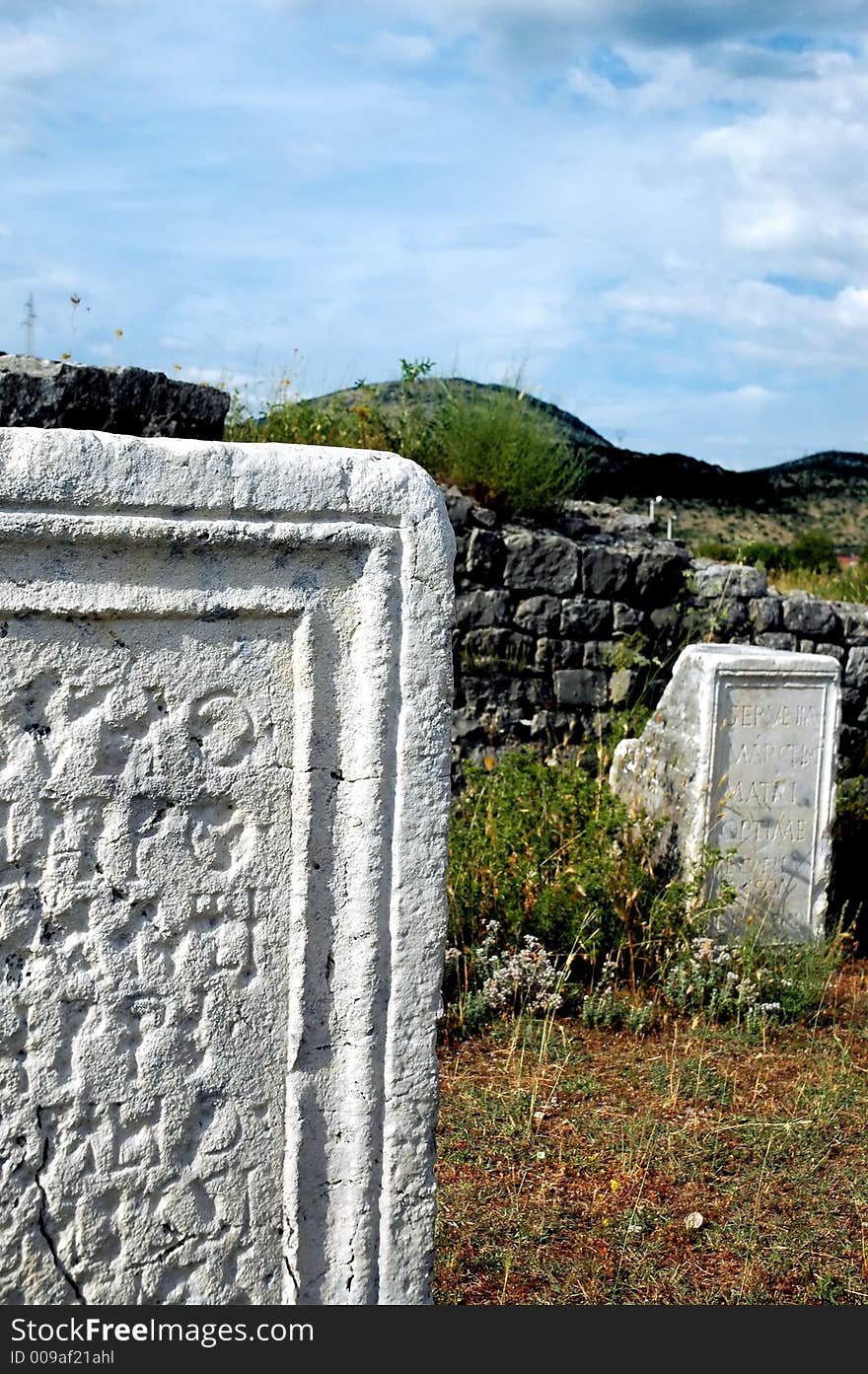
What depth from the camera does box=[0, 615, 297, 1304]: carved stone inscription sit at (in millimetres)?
1604

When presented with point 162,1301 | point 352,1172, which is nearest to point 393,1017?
point 352,1172

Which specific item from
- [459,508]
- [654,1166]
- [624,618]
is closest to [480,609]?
[459,508]

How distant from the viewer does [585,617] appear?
6.62 m

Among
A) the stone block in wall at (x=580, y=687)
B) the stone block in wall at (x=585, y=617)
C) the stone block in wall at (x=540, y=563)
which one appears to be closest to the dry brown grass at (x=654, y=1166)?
the stone block in wall at (x=580, y=687)

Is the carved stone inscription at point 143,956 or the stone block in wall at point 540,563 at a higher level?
the stone block in wall at point 540,563

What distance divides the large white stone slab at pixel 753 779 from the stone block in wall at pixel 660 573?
1.42 meters

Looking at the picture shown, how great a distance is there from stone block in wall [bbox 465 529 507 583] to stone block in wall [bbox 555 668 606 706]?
629 millimetres

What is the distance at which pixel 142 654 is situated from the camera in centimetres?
162

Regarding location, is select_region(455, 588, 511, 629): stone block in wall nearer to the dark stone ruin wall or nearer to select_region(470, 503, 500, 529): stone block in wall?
the dark stone ruin wall

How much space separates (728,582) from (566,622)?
116 centimetres

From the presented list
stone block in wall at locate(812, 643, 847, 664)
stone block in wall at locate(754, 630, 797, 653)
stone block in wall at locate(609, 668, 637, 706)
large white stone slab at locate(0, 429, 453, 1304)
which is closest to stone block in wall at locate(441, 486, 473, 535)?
stone block in wall at locate(609, 668, 637, 706)

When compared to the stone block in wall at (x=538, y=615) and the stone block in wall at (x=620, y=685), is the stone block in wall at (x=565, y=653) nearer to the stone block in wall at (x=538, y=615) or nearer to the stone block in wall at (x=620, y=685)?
the stone block in wall at (x=538, y=615)

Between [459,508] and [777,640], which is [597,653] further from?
[777,640]

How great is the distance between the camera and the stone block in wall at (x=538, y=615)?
6531 millimetres
